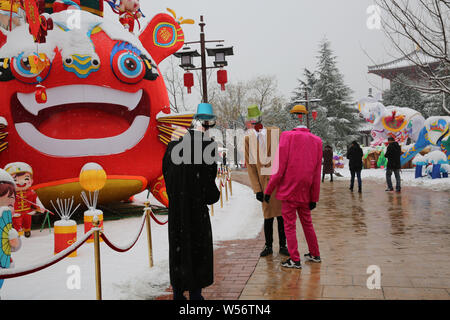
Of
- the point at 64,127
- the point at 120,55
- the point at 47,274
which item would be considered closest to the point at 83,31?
the point at 120,55

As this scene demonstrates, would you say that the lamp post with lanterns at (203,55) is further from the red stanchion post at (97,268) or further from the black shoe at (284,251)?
the red stanchion post at (97,268)

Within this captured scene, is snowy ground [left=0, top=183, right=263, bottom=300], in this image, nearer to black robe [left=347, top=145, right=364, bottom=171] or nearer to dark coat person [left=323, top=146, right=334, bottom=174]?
black robe [left=347, top=145, right=364, bottom=171]

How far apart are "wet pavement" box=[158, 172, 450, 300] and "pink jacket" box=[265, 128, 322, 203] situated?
2.99ft

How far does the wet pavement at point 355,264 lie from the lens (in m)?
3.77

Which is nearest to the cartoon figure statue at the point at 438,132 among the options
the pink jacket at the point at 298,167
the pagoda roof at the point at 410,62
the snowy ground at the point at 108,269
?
the pagoda roof at the point at 410,62

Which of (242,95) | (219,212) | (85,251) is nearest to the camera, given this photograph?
(85,251)

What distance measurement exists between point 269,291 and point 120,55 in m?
5.92

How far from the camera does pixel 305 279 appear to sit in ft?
13.7

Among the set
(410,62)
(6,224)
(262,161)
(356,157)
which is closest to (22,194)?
(6,224)

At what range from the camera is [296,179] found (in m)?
4.62

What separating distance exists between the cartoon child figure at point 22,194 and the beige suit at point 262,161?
407cm

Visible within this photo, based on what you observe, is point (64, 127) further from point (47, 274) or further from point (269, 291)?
point (269, 291)

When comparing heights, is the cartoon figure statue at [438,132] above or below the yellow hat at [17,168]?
above
